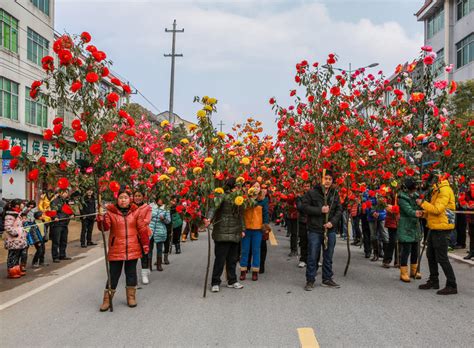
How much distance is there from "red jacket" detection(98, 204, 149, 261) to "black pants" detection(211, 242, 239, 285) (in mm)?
1468

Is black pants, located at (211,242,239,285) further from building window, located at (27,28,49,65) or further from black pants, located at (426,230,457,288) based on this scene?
building window, located at (27,28,49,65)

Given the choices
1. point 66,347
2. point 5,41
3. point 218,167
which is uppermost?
point 5,41

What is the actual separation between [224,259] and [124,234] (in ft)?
6.15

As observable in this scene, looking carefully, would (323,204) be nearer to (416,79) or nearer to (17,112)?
(416,79)

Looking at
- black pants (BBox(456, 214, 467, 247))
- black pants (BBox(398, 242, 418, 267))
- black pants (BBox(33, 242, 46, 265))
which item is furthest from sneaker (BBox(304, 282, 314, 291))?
black pants (BBox(456, 214, 467, 247))

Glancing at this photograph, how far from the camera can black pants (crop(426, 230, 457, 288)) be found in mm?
7512

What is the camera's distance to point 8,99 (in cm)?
2473

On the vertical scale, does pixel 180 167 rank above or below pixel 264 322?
above

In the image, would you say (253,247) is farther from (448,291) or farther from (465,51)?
(465,51)

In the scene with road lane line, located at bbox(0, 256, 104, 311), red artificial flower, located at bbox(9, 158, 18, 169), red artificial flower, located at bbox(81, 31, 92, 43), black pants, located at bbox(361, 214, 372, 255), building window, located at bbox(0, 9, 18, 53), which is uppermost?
building window, located at bbox(0, 9, 18, 53)

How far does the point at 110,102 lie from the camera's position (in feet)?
23.0

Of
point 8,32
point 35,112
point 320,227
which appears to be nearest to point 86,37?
point 320,227

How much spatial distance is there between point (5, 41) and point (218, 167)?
20429 mm

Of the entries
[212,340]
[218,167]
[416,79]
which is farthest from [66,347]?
[416,79]
